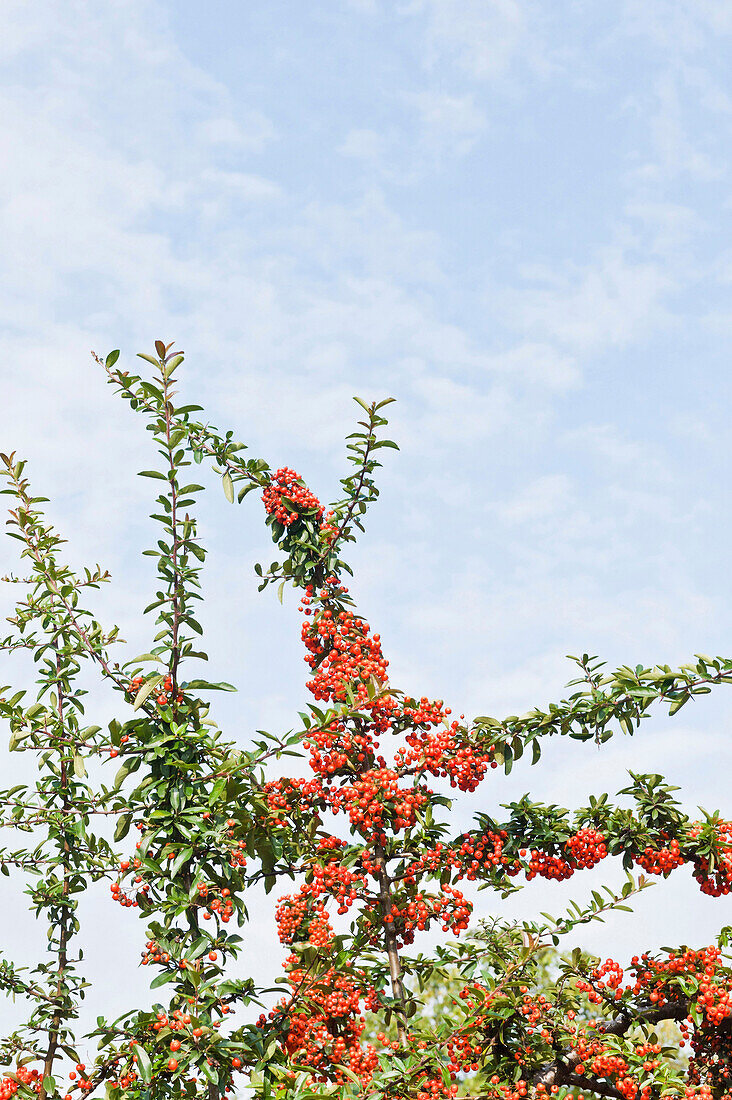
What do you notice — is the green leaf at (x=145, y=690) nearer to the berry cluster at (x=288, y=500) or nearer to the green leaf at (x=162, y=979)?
the green leaf at (x=162, y=979)

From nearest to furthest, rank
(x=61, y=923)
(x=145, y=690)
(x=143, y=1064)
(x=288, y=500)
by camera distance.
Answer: (x=143, y=1064), (x=145, y=690), (x=61, y=923), (x=288, y=500)

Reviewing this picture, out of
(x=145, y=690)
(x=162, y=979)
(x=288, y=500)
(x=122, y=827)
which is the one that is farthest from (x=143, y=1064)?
(x=288, y=500)

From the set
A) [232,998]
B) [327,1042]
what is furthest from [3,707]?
[327,1042]

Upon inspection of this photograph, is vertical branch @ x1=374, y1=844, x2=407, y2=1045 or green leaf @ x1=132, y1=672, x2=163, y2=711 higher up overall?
green leaf @ x1=132, y1=672, x2=163, y2=711

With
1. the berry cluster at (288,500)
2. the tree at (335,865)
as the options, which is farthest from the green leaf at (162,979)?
the berry cluster at (288,500)

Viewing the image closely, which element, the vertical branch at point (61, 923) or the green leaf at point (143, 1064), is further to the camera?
the vertical branch at point (61, 923)

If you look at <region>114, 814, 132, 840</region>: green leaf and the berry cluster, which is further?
the berry cluster

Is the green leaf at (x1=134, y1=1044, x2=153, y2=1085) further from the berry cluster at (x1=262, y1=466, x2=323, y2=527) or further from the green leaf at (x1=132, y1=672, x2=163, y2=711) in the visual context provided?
the berry cluster at (x1=262, y1=466, x2=323, y2=527)

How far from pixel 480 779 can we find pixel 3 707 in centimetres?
323

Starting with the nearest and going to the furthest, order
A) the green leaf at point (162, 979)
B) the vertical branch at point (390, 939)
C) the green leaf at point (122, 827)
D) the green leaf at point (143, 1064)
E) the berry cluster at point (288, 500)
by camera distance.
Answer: the green leaf at point (143, 1064) → the green leaf at point (162, 979) → the green leaf at point (122, 827) → the vertical branch at point (390, 939) → the berry cluster at point (288, 500)

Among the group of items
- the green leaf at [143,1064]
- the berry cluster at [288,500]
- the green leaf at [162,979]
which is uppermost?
the berry cluster at [288,500]

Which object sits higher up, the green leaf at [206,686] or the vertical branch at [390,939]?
the green leaf at [206,686]

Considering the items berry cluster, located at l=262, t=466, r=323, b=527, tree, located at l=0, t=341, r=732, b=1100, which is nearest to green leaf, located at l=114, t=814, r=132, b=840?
tree, located at l=0, t=341, r=732, b=1100

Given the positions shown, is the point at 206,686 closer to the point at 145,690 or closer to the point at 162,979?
the point at 145,690
